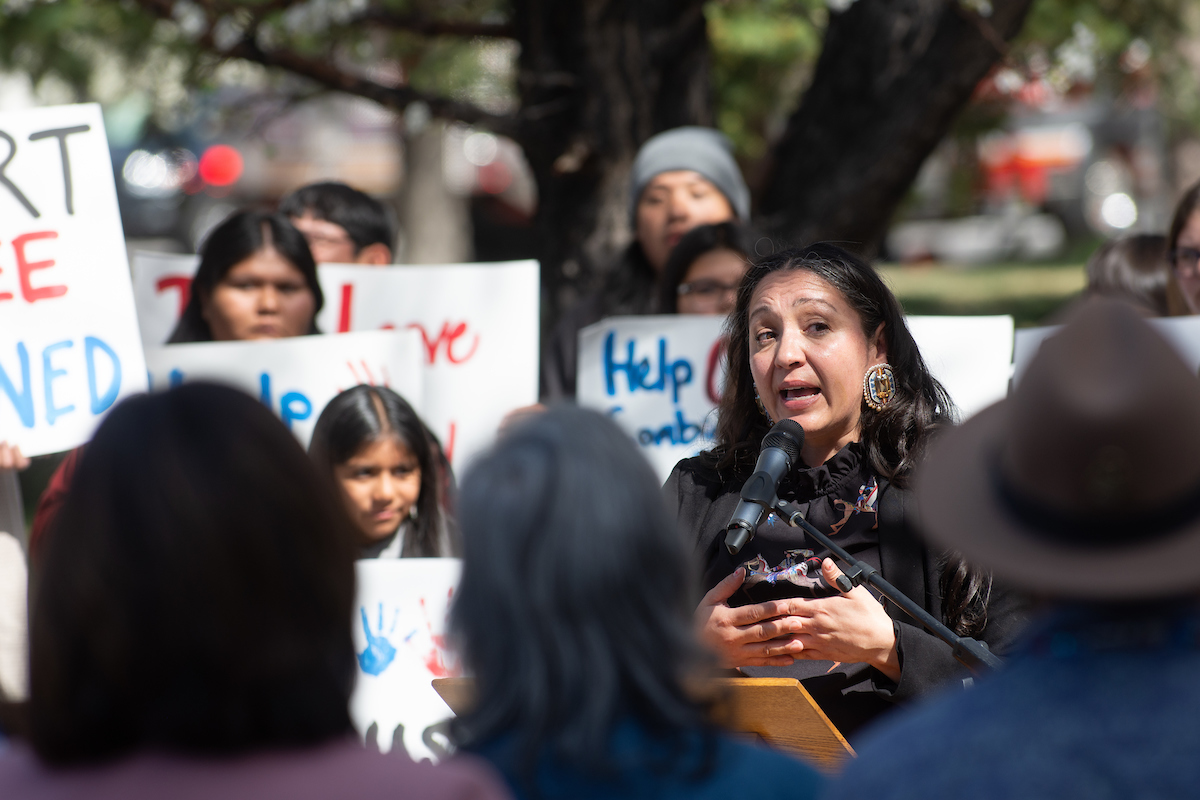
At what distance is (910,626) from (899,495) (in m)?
0.32

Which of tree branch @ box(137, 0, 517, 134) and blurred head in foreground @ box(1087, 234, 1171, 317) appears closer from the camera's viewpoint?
blurred head in foreground @ box(1087, 234, 1171, 317)

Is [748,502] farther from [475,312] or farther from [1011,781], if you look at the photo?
[475,312]

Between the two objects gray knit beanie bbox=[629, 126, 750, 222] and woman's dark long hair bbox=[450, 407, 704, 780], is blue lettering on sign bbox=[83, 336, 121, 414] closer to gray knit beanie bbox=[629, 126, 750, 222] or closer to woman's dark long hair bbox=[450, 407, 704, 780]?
gray knit beanie bbox=[629, 126, 750, 222]

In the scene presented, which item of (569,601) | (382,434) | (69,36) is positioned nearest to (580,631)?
(569,601)

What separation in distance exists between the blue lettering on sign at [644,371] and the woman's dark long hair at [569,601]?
2.87 m

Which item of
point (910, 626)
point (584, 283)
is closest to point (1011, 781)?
point (910, 626)

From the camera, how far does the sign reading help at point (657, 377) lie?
4.28 metres

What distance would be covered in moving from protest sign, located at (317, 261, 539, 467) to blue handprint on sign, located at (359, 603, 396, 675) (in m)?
1.09

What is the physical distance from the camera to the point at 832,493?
266 cm

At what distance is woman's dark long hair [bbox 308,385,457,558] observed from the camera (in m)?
3.84

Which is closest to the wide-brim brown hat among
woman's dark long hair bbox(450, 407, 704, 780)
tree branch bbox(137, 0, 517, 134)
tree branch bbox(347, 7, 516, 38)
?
woman's dark long hair bbox(450, 407, 704, 780)

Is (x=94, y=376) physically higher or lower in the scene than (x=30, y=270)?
lower

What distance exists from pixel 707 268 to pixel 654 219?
53cm

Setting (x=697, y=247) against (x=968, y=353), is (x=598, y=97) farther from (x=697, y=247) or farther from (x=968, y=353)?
(x=968, y=353)
